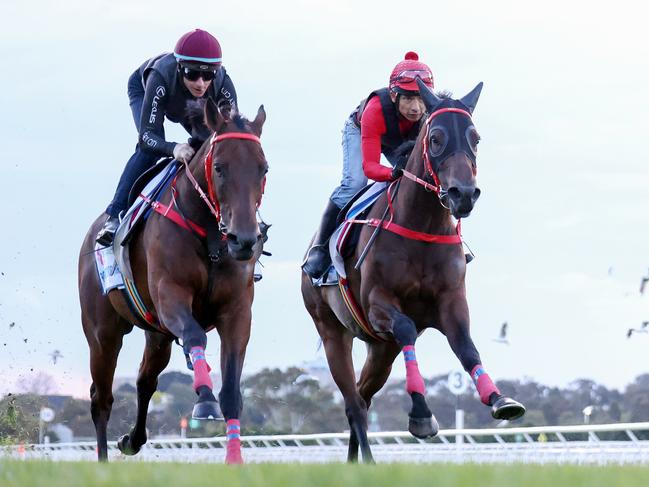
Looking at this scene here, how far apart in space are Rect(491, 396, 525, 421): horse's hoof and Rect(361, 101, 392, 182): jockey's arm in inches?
93.6

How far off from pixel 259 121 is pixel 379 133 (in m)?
1.56

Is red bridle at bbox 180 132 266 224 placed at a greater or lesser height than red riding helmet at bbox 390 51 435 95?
lesser

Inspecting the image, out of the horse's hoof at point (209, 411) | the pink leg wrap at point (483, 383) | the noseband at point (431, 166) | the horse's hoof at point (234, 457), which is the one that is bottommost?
the horse's hoof at point (234, 457)

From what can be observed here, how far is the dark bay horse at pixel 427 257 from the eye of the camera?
8844mm

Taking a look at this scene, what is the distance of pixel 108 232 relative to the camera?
10461mm

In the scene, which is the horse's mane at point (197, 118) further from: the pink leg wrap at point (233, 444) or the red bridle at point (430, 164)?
the pink leg wrap at point (233, 444)

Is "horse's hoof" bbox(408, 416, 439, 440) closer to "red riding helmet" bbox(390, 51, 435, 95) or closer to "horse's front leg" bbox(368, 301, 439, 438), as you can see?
"horse's front leg" bbox(368, 301, 439, 438)

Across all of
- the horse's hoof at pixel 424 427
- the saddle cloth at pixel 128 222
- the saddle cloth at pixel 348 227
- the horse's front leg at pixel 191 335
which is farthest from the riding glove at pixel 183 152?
the horse's hoof at pixel 424 427

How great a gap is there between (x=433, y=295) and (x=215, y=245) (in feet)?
5.26

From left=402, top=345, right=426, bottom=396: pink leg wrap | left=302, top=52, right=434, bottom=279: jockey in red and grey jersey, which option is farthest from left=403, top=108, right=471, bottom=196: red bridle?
left=402, top=345, right=426, bottom=396: pink leg wrap

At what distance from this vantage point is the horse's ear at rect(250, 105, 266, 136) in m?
9.02

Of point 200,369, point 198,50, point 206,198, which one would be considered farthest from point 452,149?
point 200,369

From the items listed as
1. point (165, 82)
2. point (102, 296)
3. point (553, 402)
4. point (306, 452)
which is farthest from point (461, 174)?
point (553, 402)

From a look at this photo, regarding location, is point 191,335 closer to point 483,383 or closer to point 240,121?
point 240,121
